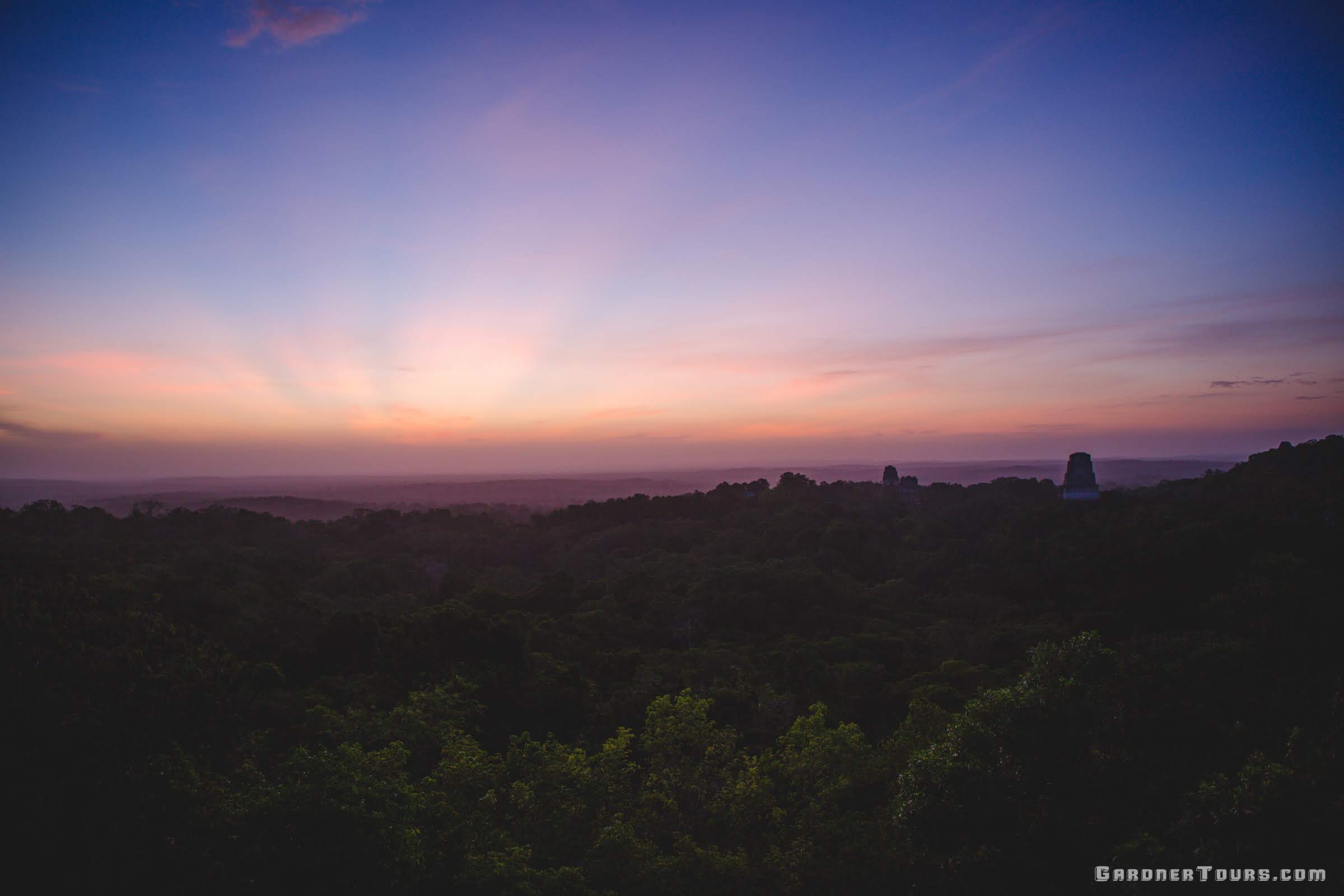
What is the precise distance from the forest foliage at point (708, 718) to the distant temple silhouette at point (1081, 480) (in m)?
5.14

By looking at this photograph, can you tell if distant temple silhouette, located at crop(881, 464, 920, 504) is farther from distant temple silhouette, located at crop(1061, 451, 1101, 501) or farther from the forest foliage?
the forest foliage

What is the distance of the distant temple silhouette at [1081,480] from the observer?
41750 mm

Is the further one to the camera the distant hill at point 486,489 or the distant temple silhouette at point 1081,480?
the distant hill at point 486,489

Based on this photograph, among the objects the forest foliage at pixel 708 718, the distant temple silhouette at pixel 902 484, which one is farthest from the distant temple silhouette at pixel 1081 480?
the distant temple silhouette at pixel 902 484

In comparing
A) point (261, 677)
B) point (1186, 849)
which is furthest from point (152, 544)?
point (1186, 849)

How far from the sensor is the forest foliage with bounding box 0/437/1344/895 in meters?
9.28

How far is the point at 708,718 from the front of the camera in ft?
58.6

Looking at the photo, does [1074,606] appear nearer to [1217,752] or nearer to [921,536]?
[921,536]

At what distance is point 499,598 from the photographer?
100 ft

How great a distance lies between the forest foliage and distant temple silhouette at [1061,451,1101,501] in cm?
514

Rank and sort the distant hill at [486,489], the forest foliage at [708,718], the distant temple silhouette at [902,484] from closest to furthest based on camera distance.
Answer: the forest foliage at [708,718] → the distant temple silhouette at [902,484] → the distant hill at [486,489]

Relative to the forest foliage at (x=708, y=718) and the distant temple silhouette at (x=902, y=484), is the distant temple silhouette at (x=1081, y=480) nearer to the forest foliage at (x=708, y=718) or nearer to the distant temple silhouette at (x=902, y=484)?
the forest foliage at (x=708, y=718)

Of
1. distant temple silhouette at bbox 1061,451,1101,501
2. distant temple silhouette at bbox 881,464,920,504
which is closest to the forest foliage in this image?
distant temple silhouette at bbox 1061,451,1101,501

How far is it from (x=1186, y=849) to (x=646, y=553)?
38.9 meters
